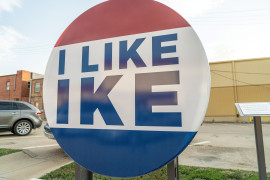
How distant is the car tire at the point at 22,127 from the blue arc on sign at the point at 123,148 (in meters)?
7.87

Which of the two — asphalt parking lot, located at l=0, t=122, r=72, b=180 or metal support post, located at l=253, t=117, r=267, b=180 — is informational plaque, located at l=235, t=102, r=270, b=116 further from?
asphalt parking lot, located at l=0, t=122, r=72, b=180

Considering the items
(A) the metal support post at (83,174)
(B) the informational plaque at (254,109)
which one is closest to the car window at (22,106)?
(A) the metal support post at (83,174)

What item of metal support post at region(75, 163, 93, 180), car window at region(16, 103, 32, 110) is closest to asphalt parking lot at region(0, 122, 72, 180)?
metal support post at region(75, 163, 93, 180)

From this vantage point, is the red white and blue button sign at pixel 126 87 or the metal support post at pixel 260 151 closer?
the red white and blue button sign at pixel 126 87

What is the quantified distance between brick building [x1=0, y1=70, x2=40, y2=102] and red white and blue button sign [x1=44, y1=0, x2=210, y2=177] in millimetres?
28448

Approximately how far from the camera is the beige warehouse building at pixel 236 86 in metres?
16.0

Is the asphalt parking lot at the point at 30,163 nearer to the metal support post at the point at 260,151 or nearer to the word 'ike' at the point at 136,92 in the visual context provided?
the word 'ike' at the point at 136,92

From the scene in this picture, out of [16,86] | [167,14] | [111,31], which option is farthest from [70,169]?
[16,86]

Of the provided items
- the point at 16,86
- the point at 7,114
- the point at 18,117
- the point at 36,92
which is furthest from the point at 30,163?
the point at 16,86

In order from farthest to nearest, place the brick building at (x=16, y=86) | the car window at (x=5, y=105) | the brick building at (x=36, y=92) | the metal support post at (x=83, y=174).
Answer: the brick building at (x=16, y=86), the brick building at (x=36, y=92), the car window at (x=5, y=105), the metal support post at (x=83, y=174)

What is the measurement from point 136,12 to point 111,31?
0.17m

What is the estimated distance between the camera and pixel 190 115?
0.75 metres

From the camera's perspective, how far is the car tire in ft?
23.7

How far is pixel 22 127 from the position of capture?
24.2 ft
